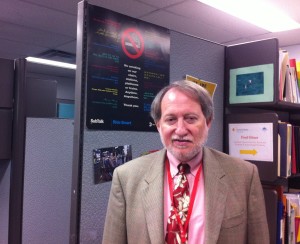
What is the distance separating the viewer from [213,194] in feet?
3.37

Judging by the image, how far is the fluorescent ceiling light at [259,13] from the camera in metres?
3.66

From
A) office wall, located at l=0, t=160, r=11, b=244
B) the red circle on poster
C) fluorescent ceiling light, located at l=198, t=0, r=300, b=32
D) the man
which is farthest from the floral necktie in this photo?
fluorescent ceiling light, located at l=198, t=0, r=300, b=32

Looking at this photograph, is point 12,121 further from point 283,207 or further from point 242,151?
point 283,207

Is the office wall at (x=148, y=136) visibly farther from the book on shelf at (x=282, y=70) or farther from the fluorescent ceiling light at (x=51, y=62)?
the fluorescent ceiling light at (x=51, y=62)

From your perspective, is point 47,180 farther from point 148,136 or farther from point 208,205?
point 208,205

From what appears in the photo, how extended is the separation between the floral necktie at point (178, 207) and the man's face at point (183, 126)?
6cm

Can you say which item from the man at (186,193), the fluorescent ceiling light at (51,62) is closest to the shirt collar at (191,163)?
the man at (186,193)

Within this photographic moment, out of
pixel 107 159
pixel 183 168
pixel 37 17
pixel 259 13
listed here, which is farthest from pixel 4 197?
pixel 259 13

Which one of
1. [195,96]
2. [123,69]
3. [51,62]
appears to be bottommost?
[195,96]

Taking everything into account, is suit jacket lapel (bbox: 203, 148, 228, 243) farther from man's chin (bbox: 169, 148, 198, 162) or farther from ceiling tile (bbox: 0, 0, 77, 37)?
ceiling tile (bbox: 0, 0, 77, 37)

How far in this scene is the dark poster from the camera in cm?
120

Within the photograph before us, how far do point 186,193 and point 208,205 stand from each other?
0.24ft

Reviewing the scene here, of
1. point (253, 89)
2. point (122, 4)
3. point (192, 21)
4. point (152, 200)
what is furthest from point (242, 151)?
point (192, 21)

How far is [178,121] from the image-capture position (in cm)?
105
